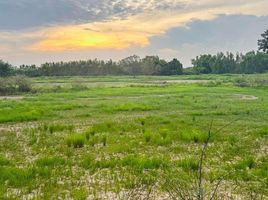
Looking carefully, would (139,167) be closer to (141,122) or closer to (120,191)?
(120,191)

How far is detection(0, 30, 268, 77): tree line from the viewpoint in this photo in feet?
336

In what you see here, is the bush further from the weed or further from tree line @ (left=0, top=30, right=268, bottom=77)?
tree line @ (left=0, top=30, right=268, bottom=77)

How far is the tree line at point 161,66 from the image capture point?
10256 centimetres

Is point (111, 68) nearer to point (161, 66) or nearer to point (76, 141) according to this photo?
point (161, 66)

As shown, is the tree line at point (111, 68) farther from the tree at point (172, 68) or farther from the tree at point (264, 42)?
the tree at point (264, 42)

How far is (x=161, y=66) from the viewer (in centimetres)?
10694

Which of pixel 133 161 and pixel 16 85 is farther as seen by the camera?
pixel 16 85

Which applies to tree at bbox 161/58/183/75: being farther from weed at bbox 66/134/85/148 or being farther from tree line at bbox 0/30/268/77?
weed at bbox 66/134/85/148

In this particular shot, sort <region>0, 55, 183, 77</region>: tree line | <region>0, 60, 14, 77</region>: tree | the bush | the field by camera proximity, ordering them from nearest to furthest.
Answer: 1. the field
2. the bush
3. <region>0, 60, 14, 77</region>: tree
4. <region>0, 55, 183, 77</region>: tree line

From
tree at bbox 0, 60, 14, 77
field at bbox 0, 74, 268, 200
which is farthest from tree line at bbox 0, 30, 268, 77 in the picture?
field at bbox 0, 74, 268, 200

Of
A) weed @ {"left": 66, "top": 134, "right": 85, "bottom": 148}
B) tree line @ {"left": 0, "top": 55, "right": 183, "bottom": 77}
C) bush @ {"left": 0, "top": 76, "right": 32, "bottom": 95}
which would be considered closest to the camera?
weed @ {"left": 66, "top": 134, "right": 85, "bottom": 148}

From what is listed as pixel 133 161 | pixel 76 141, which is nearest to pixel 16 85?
pixel 76 141

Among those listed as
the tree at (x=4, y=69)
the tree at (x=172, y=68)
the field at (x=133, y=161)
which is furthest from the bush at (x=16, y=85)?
the tree at (x=172, y=68)

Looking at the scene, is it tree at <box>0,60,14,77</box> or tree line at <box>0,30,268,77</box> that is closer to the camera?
tree at <box>0,60,14,77</box>
